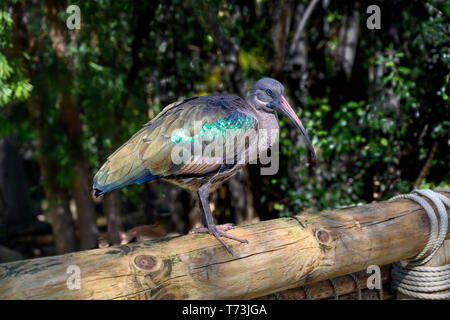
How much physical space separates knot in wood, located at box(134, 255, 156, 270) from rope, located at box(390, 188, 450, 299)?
1516 millimetres

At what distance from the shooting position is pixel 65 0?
482cm

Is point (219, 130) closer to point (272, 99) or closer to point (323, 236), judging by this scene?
point (272, 99)

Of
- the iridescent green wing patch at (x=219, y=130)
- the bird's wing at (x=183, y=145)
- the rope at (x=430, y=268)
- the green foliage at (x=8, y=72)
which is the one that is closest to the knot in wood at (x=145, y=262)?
the bird's wing at (x=183, y=145)

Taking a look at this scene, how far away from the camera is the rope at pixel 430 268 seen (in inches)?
97.7

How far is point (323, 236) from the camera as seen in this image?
7.44 feet

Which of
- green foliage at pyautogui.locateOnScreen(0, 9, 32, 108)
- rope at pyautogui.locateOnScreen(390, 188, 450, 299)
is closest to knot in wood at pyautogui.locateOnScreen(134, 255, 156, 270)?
rope at pyautogui.locateOnScreen(390, 188, 450, 299)

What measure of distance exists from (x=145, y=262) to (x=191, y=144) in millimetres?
801

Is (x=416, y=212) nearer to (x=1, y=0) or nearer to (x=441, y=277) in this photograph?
(x=441, y=277)

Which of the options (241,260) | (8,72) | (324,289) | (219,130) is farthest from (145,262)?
(8,72)

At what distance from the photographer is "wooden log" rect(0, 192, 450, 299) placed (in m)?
1.69

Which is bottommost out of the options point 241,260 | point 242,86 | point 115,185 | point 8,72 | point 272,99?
point 241,260

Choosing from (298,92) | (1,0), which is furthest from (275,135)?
(1,0)

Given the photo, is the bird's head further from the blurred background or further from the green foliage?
the green foliage

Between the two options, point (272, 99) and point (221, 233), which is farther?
point (272, 99)
